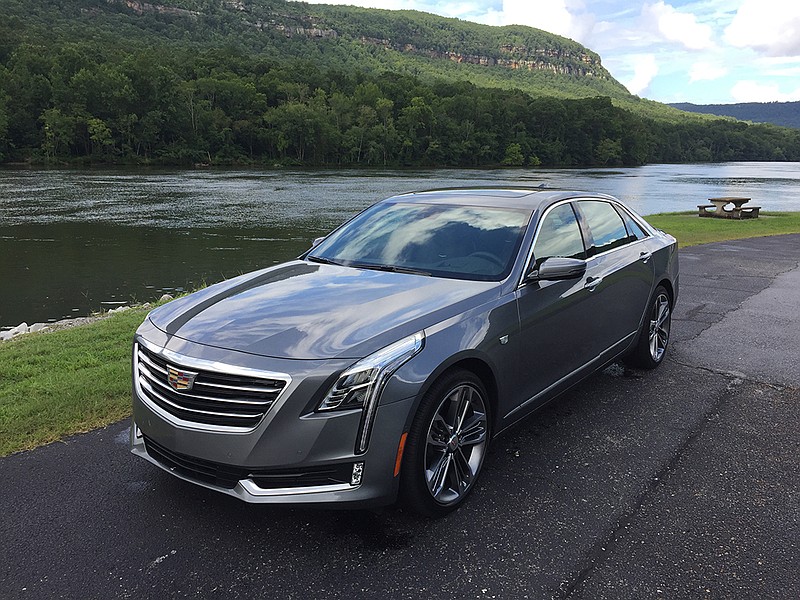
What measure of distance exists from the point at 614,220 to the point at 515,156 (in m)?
104

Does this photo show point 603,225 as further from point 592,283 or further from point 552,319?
point 552,319

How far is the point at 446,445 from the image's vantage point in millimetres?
3109

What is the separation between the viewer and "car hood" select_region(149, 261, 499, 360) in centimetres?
283

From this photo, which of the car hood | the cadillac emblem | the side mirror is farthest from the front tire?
the cadillac emblem

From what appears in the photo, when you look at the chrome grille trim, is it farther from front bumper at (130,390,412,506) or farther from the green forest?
the green forest

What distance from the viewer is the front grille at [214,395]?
2666 mm

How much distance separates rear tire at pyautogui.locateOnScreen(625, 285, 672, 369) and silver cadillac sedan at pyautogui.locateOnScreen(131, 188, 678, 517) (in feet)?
2.47

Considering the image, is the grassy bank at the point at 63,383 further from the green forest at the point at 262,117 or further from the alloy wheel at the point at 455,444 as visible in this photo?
the green forest at the point at 262,117

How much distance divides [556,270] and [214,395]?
2.02 meters

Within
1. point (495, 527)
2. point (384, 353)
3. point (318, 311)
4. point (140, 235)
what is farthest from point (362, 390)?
point (140, 235)

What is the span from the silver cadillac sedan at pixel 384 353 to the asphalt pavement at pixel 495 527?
290 mm

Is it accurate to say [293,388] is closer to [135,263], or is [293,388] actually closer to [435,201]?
[435,201]

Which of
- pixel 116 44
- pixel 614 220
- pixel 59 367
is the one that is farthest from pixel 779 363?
pixel 116 44

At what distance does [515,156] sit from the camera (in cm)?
10462
